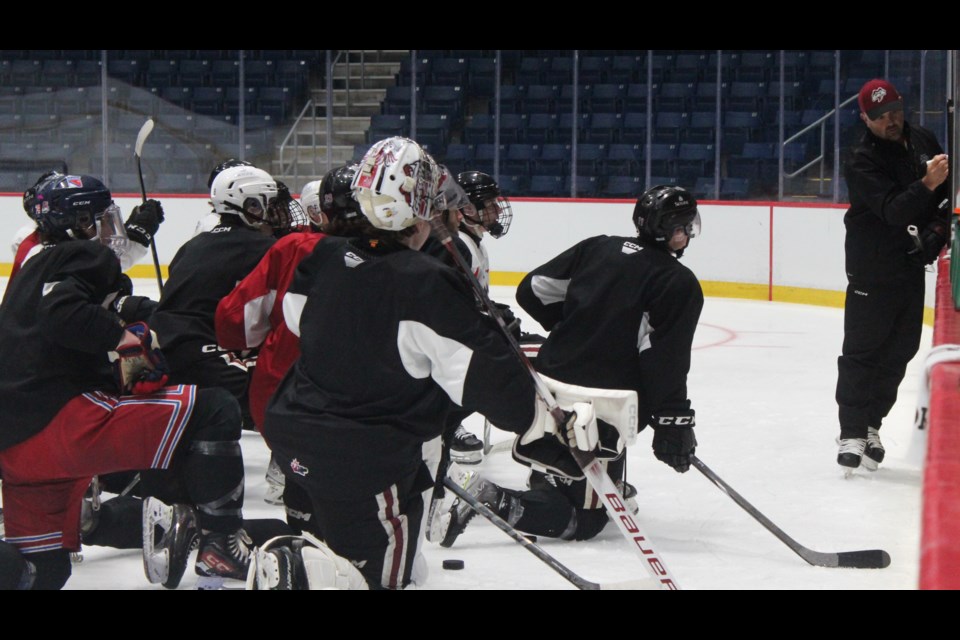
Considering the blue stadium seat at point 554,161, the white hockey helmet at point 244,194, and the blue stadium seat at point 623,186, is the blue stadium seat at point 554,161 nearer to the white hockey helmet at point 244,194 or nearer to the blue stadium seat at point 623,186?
the blue stadium seat at point 623,186

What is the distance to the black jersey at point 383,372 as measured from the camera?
6.56 feet

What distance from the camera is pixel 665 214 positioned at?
315cm

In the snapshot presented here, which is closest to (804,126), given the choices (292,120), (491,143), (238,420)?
(491,143)

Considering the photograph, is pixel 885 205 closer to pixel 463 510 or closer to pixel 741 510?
pixel 741 510

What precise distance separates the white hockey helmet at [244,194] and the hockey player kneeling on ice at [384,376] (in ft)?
4.18

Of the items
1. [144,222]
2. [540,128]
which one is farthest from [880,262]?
[540,128]

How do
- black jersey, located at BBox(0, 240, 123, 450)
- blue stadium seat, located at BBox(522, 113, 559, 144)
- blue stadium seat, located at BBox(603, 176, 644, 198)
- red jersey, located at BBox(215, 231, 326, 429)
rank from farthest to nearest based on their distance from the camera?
blue stadium seat, located at BBox(522, 113, 559, 144) → blue stadium seat, located at BBox(603, 176, 644, 198) → red jersey, located at BBox(215, 231, 326, 429) → black jersey, located at BBox(0, 240, 123, 450)

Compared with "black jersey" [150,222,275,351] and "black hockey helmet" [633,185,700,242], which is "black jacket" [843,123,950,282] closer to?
"black hockey helmet" [633,185,700,242]

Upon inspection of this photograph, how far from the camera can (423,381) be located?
2.10m

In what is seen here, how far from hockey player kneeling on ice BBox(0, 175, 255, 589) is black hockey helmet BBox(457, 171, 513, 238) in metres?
1.39

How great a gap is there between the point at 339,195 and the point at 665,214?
2.76ft

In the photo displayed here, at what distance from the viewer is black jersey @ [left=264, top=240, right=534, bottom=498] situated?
78.7 inches

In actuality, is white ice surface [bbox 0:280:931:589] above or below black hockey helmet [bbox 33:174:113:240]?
below

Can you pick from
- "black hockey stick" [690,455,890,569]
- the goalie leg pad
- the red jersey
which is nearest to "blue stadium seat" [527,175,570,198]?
the red jersey
